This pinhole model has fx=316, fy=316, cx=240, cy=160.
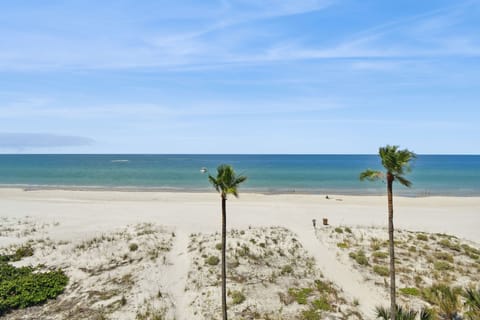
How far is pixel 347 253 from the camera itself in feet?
82.0

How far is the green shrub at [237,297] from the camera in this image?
60.2 feet

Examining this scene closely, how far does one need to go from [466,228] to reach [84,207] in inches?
1891

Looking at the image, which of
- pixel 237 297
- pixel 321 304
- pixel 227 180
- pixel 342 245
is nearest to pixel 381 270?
pixel 342 245

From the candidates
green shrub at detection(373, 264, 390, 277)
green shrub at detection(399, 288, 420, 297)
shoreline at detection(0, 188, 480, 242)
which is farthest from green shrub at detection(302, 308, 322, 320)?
shoreline at detection(0, 188, 480, 242)

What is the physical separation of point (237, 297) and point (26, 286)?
43.3 feet

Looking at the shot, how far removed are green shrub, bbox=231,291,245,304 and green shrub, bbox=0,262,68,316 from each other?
10899mm

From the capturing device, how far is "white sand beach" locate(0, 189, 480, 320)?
20219 millimetres

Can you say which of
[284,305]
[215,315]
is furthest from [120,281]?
[284,305]

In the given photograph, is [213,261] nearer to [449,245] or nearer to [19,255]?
[19,255]

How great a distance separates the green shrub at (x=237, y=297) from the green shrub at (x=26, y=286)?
1090cm

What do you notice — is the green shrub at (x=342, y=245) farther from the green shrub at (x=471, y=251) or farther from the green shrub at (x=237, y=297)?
the green shrub at (x=237, y=297)

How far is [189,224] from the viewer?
34.1 meters

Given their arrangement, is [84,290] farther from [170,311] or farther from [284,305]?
[284,305]

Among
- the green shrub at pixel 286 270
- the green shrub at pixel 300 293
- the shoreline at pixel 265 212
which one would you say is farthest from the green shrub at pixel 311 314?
the shoreline at pixel 265 212
